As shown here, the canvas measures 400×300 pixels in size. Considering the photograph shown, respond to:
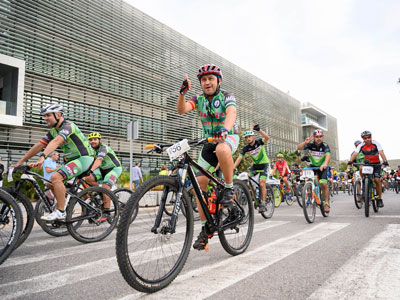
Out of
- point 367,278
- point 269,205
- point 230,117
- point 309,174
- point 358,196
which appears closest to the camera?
point 367,278

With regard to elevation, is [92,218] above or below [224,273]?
above

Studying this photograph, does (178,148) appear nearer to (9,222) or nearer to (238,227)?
(238,227)

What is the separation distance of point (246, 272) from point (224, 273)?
212 mm

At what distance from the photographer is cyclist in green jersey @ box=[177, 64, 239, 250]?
314 cm

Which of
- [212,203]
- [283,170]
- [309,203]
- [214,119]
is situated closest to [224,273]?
[212,203]

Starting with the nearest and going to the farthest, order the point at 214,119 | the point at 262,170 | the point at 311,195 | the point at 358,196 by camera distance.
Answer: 1. the point at 214,119
2. the point at 311,195
3. the point at 262,170
4. the point at 358,196

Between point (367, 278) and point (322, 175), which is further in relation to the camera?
point (322, 175)

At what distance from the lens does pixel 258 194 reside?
7547 millimetres

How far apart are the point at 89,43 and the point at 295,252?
22.3 m

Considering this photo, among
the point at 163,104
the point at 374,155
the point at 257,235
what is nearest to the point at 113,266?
the point at 257,235

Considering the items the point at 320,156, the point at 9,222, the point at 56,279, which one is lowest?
the point at 56,279

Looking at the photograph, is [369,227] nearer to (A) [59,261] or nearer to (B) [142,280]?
(B) [142,280]

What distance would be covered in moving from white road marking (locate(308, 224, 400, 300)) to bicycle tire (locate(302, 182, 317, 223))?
2.57 m

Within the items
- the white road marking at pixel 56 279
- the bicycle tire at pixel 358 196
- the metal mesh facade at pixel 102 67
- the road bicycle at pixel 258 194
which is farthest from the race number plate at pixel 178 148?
the metal mesh facade at pixel 102 67
